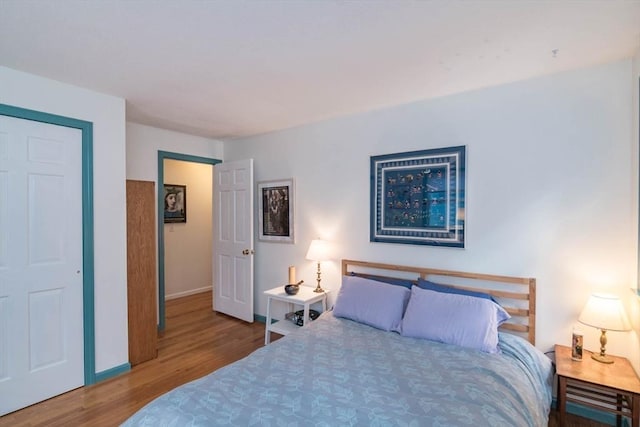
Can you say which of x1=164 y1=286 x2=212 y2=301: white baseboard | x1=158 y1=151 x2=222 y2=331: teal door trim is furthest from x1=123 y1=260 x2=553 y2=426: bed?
x1=164 y1=286 x2=212 y2=301: white baseboard

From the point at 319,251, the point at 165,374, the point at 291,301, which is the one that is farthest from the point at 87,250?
the point at 319,251

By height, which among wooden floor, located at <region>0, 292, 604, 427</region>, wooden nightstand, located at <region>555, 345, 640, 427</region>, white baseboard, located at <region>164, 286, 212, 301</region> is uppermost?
wooden nightstand, located at <region>555, 345, 640, 427</region>

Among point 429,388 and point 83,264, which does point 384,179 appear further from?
point 83,264

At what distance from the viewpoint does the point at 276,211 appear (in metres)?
3.93

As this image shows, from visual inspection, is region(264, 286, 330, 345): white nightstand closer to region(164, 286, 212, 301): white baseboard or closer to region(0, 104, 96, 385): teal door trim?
region(0, 104, 96, 385): teal door trim

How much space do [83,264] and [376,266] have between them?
8.35ft

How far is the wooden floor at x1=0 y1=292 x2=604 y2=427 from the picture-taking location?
7.24ft

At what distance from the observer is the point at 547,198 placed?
2.31 m

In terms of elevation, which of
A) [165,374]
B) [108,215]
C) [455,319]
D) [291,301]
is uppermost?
[108,215]

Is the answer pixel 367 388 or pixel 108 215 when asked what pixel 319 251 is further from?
Result: pixel 108 215

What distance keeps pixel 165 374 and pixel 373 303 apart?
1958 millimetres

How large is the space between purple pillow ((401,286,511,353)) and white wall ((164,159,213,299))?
4.03 meters

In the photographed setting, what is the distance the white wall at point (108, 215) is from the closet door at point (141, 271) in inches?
5.4

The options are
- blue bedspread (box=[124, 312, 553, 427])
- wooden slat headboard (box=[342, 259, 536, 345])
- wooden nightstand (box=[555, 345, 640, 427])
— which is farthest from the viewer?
wooden slat headboard (box=[342, 259, 536, 345])
